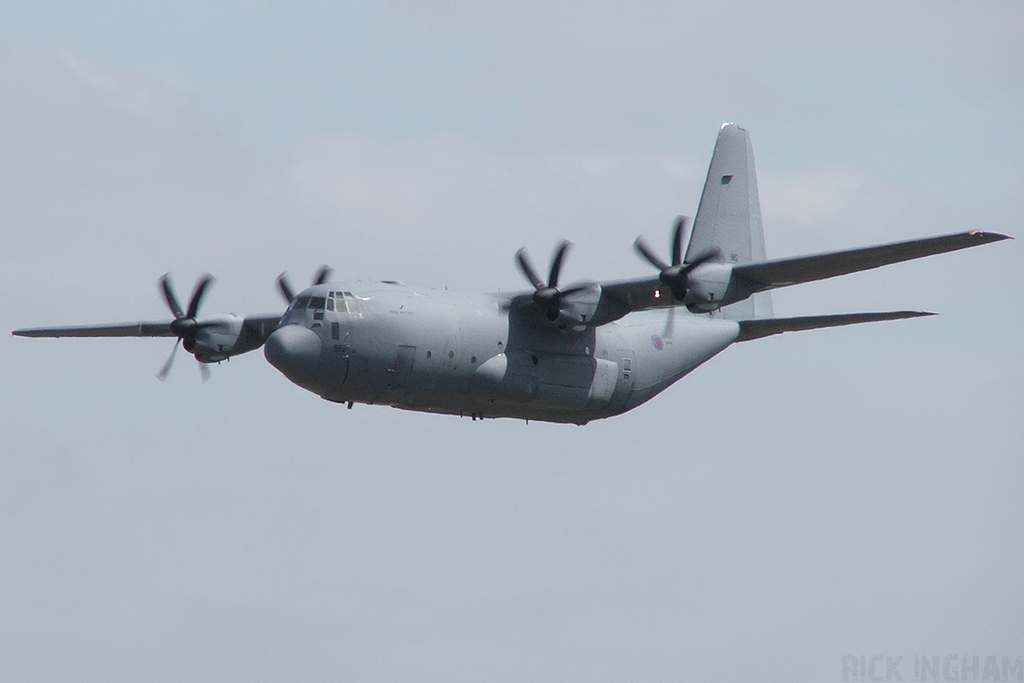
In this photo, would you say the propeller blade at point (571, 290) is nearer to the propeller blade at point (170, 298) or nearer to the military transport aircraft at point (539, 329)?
the military transport aircraft at point (539, 329)

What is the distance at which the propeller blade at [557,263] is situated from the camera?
112 ft

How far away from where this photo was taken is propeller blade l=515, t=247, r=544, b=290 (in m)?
34.3

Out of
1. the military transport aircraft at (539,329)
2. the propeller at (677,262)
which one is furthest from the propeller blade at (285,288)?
the propeller at (677,262)

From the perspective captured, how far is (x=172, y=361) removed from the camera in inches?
1470

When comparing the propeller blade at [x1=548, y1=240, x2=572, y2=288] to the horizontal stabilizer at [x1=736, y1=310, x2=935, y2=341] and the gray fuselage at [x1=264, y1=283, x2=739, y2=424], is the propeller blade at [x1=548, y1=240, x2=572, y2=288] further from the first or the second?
the horizontal stabilizer at [x1=736, y1=310, x2=935, y2=341]

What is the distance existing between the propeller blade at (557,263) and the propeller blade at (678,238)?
2.31 meters

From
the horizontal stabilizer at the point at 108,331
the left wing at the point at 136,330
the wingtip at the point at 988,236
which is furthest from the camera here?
the horizontal stabilizer at the point at 108,331

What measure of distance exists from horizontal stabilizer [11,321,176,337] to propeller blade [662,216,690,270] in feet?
42.1

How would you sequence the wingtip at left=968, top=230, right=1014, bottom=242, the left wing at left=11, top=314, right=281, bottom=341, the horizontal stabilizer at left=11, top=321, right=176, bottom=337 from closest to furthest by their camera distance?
the wingtip at left=968, top=230, right=1014, bottom=242 → the left wing at left=11, top=314, right=281, bottom=341 → the horizontal stabilizer at left=11, top=321, right=176, bottom=337

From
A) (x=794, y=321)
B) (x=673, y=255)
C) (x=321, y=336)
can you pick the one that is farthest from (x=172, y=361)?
(x=794, y=321)

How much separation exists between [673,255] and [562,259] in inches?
97.2

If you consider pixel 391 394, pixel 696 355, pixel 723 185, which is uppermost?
pixel 723 185

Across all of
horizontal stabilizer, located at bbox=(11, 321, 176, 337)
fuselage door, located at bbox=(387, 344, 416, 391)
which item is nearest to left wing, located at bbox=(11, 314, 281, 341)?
horizontal stabilizer, located at bbox=(11, 321, 176, 337)

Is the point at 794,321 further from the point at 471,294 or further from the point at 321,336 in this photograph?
the point at 321,336
